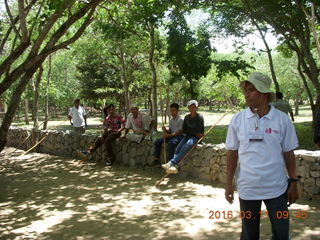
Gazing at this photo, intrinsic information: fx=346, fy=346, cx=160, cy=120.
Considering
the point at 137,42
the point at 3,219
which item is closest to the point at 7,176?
the point at 3,219

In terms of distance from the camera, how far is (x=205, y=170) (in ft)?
22.0

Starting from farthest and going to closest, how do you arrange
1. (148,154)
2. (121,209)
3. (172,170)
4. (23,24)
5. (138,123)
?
(138,123), (148,154), (172,170), (23,24), (121,209)

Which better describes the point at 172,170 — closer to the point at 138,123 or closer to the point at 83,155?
the point at 138,123

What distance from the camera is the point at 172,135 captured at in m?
7.25

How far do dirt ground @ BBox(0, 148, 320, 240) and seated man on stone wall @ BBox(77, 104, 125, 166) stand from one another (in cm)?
79

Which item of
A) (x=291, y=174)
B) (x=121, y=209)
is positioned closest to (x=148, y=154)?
(x=121, y=209)

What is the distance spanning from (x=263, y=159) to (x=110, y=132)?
6779mm

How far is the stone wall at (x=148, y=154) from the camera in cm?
507

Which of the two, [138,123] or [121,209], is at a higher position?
[138,123]

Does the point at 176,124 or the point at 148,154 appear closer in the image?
the point at 176,124

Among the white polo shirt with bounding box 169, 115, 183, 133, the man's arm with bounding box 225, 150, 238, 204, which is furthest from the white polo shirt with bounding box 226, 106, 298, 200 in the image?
the white polo shirt with bounding box 169, 115, 183, 133

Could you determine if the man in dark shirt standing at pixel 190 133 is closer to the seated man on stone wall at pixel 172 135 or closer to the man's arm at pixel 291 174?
the seated man on stone wall at pixel 172 135

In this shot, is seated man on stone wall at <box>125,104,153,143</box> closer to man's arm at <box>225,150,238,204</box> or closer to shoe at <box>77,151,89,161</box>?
shoe at <box>77,151,89,161</box>

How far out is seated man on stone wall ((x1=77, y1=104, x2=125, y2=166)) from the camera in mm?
8797
